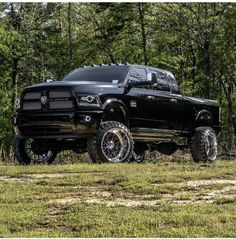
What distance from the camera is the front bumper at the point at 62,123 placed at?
1159 centimetres

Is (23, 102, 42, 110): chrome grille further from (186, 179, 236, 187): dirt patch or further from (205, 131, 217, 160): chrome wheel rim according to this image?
(205, 131, 217, 160): chrome wheel rim

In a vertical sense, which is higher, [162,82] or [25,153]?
[162,82]

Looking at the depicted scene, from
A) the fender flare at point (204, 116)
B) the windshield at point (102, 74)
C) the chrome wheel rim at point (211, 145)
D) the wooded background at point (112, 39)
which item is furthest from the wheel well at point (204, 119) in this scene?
the wooded background at point (112, 39)

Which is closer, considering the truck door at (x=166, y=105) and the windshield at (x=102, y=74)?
the windshield at (x=102, y=74)

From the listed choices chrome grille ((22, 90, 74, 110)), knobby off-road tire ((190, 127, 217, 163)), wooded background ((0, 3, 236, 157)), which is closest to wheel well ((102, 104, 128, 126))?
chrome grille ((22, 90, 74, 110))

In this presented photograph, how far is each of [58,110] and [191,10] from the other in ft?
72.0

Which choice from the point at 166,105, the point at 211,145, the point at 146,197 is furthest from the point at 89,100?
the point at 211,145

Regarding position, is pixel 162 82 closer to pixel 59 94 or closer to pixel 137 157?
pixel 137 157

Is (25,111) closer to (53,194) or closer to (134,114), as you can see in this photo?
(134,114)

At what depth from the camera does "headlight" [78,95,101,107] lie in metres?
11.6

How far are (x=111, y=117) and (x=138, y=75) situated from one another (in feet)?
4.70

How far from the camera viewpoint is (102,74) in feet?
42.6

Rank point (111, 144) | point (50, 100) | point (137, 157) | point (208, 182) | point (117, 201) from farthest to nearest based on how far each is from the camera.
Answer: point (137, 157), point (50, 100), point (111, 144), point (208, 182), point (117, 201)

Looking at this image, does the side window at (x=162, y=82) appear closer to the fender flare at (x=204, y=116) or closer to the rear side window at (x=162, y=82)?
the rear side window at (x=162, y=82)
